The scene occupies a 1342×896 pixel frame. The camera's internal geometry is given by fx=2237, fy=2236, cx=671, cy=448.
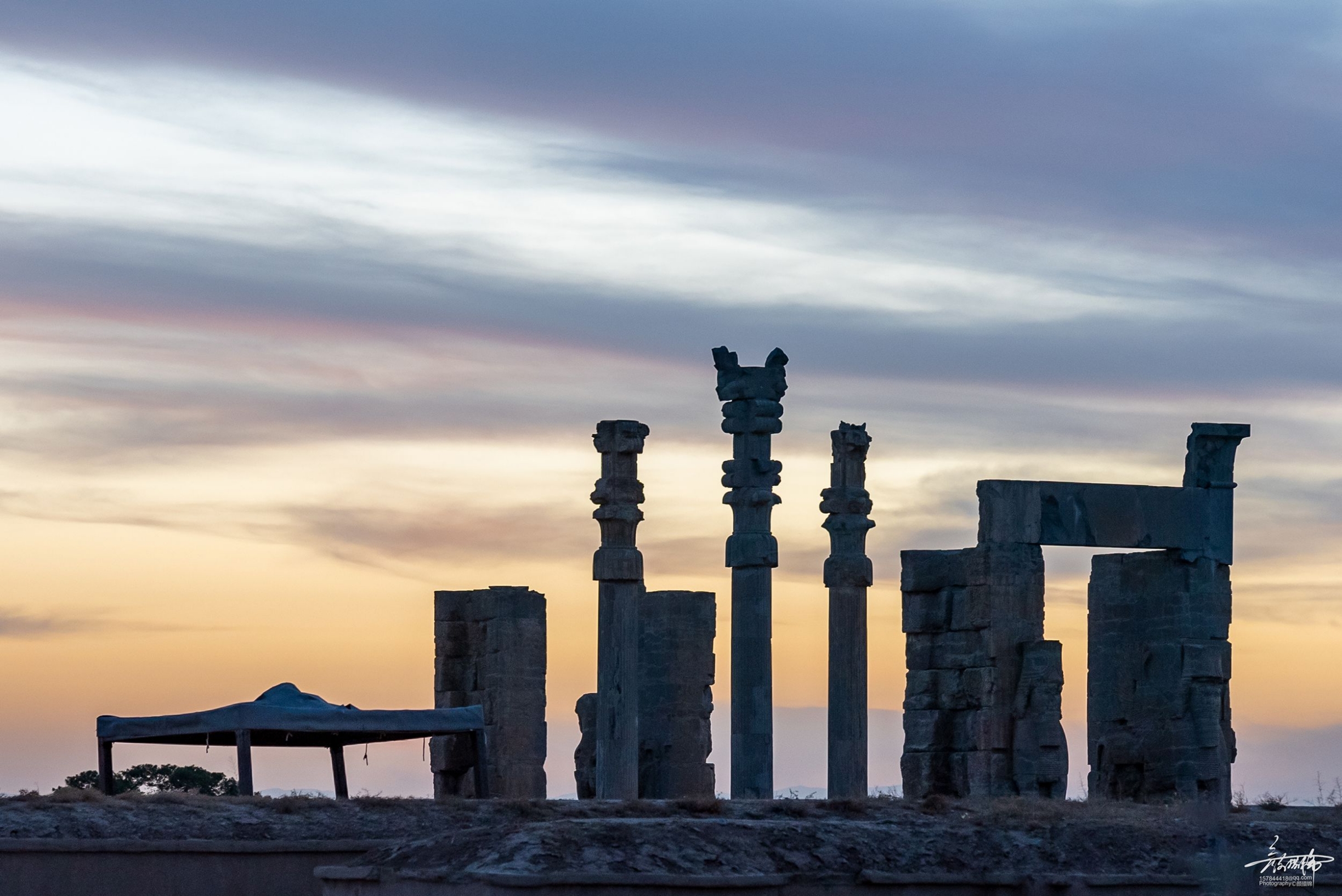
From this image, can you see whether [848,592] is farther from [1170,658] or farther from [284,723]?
[284,723]

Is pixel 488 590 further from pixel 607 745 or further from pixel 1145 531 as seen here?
pixel 1145 531

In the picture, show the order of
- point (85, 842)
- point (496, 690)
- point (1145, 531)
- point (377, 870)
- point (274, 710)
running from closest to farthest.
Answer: point (377, 870)
point (85, 842)
point (274, 710)
point (1145, 531)
point (496, 690)

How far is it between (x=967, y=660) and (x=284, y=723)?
9621mm

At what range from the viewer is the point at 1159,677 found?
102ft

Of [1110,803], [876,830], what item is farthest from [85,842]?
[1110,803]

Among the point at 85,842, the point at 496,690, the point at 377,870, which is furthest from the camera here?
the point at 496,690

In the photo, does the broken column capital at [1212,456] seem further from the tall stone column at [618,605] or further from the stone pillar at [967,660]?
the tall stone column at [618,605]

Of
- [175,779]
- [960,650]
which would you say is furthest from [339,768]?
[175,779]

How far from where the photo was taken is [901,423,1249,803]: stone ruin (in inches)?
1169

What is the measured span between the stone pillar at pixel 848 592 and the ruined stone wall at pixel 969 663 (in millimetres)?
5141

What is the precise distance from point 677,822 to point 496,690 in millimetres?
13930

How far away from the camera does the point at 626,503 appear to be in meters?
32.8

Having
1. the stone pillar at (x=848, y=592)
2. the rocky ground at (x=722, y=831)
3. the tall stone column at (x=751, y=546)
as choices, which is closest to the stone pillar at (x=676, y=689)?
the tall stone column at (x=751, y=546)
